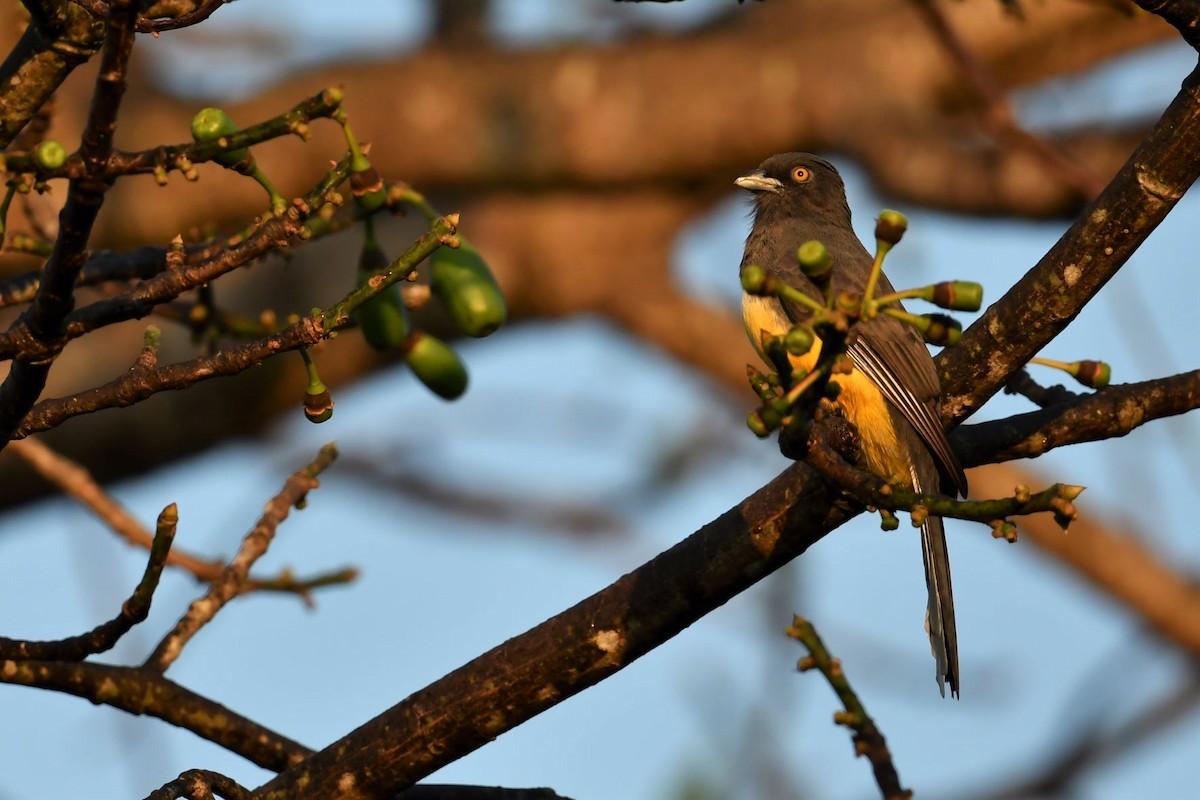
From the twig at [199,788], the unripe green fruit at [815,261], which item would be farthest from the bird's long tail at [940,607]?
the unripe green fruit at [815,261]

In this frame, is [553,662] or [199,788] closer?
[199,788]

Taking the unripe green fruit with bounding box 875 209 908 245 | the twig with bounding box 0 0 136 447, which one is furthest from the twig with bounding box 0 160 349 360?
the unripe green fruit with bounding box 875 209 908 245

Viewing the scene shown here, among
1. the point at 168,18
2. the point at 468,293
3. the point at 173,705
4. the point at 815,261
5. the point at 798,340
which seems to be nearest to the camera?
the point at 815,261

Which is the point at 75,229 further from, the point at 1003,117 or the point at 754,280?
the point at 1003,117

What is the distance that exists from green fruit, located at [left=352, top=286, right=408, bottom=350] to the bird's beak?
2.36 m

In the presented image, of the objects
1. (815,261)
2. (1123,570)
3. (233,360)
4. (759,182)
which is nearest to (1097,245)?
(815,261)

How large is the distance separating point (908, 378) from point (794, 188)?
177 centimetres

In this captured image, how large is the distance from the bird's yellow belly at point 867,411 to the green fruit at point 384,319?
1300mm

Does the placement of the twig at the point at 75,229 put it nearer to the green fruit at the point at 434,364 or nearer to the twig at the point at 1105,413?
the green fruit at the point at 434,364

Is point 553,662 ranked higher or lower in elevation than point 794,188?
lower

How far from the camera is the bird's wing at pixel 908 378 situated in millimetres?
3451

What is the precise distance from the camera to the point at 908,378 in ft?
13.5

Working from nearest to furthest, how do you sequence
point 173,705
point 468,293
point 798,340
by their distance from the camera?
point 798,340
point 173,705
point 468,293

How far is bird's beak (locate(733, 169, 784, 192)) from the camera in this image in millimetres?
5676
